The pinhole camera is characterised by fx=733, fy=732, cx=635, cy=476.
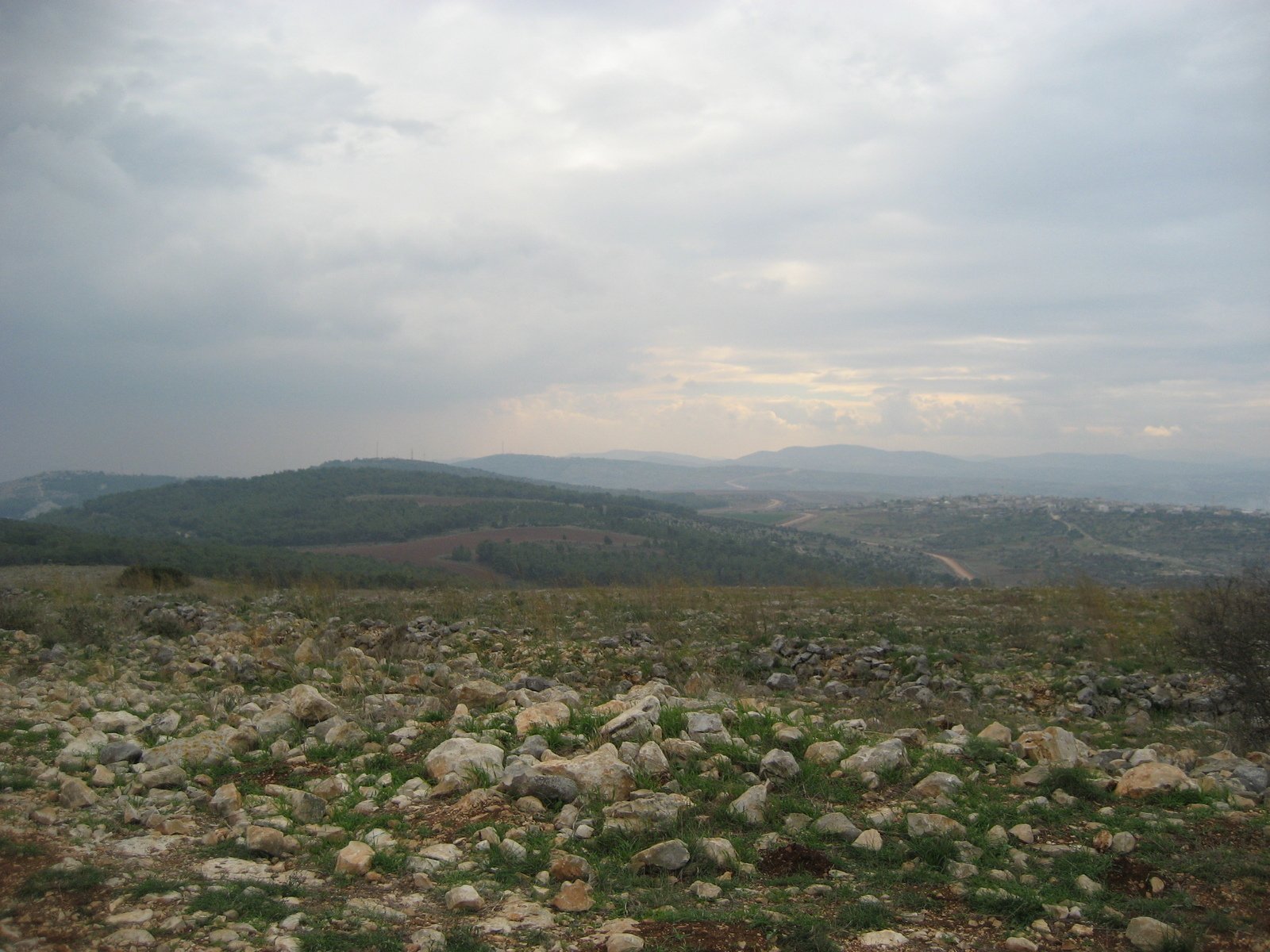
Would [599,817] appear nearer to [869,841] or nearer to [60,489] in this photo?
[869,841]

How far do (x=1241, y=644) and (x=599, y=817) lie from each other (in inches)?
327

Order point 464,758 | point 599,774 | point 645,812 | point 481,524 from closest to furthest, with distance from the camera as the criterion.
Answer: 1. point 645,812
2. point 599,774
3. point 464,758
4. point 481,524

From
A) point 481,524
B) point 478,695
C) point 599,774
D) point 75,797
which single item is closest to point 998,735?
point 599,774

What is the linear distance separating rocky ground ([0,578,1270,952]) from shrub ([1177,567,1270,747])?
60cm

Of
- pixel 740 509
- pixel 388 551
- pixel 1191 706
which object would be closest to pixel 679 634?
pixel 1191 706

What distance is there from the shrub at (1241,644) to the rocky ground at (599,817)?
0.60 meters

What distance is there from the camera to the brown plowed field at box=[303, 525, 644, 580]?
1857 inches

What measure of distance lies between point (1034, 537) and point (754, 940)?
7775cm

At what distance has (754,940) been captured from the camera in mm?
3521

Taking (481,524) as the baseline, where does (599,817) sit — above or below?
above

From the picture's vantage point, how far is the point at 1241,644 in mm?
8672

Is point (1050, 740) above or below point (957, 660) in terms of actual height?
above

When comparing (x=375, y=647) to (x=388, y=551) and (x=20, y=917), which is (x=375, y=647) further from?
(x=388, y=551)

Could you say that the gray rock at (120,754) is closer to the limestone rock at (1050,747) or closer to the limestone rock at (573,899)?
the limestone rock at (573,899)
